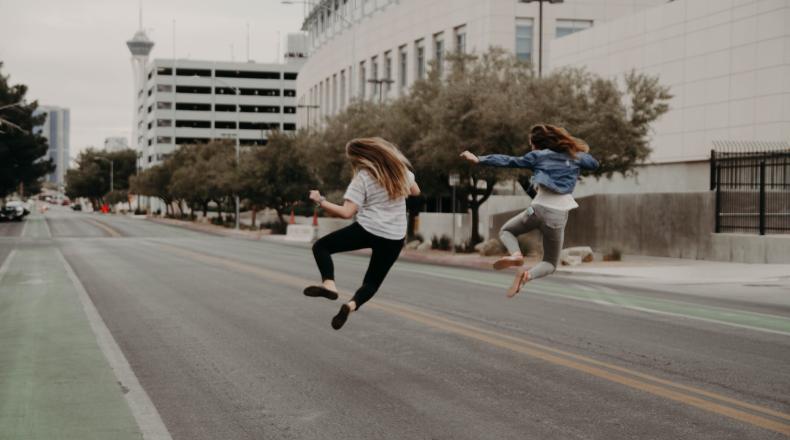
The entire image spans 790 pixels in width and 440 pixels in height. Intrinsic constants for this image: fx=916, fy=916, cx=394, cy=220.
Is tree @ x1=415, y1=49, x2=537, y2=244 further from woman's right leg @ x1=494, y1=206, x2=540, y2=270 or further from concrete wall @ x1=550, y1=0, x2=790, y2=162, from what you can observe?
woman's right leg @ x1=494, y1=206, x2=540, y2=270

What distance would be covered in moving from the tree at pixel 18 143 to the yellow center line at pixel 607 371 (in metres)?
72.9

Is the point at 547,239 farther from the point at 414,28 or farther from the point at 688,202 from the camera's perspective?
the point at 414,28

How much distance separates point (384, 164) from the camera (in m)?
7.77

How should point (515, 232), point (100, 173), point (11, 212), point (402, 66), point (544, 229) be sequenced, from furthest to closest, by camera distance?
point (100, 173) → point (11, 212) → point (402, 66) → point (515, 232) → point (544, 229)

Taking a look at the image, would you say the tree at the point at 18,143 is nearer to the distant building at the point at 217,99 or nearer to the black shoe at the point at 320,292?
the distant building at the point at 217,99

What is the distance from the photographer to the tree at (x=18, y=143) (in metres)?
82.1

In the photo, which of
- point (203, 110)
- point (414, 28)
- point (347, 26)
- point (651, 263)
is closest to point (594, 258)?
point (651, 263)

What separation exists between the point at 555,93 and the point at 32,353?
21.8 metres

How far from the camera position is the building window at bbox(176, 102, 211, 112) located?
16062 cm

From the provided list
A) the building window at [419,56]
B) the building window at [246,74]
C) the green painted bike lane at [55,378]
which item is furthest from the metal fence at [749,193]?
the building window at [246,74]

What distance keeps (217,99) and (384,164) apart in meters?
156

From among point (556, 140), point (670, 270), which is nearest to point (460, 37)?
→ point (670, 270)

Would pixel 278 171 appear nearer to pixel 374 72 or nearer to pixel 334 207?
pixel 374 72

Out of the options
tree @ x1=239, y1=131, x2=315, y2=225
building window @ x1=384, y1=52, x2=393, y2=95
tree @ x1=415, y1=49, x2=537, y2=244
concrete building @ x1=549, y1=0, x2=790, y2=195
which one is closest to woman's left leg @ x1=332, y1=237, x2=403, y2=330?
tree @ x1=415, y1=49, x2=537, y2=244
